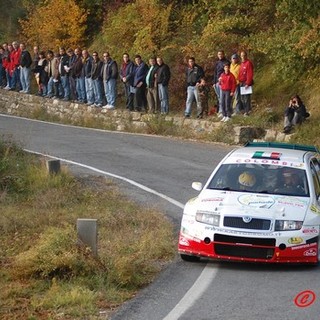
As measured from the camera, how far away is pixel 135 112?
29703 millimetres

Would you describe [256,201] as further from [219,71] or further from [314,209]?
[219,71]

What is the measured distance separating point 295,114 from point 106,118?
8197 millimetres

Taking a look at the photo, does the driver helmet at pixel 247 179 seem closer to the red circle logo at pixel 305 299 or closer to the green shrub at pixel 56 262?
the red circle logo at pixel 305 299

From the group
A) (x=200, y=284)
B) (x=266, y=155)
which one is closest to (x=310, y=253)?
(x=200, y=284)

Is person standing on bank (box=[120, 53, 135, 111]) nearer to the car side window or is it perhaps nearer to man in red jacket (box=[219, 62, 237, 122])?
man in red jacket (box=[219, 62, 237, 122])

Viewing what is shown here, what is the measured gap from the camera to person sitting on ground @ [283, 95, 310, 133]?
80.7 ft

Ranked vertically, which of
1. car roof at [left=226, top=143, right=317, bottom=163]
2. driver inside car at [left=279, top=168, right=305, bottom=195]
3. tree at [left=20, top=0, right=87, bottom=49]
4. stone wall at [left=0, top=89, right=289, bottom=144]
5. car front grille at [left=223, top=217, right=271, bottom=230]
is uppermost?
tree at [left=20, top=0, right=87, bottom=49]

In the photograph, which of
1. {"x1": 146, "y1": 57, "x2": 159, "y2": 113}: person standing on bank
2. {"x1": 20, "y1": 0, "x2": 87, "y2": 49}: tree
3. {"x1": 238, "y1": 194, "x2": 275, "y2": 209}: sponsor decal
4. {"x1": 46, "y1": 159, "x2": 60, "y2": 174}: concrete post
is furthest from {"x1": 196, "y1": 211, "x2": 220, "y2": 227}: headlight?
{"x1": 20, "y1": 0, "x2": 87, "y2": 49}: tree

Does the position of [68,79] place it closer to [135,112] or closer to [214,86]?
[135,112]

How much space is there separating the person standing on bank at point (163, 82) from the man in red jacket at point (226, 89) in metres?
2.23

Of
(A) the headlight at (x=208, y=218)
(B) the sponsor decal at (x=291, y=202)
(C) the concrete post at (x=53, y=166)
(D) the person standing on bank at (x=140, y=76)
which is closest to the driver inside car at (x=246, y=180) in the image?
(B) the sponsor decal at (x=291, y=202)

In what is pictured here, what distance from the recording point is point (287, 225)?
12.2 m

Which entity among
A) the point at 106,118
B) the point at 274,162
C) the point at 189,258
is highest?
the point at 274,162

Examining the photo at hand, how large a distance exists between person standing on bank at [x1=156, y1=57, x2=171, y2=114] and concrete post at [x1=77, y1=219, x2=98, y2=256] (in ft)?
54.6
